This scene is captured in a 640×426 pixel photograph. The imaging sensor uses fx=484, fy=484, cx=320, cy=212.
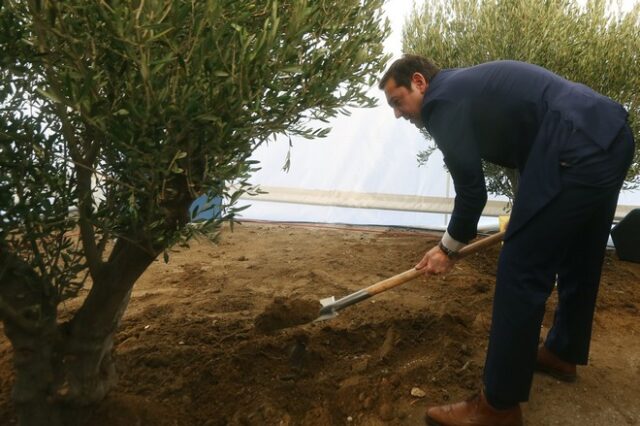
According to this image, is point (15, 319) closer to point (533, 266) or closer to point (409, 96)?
point (409, 96)

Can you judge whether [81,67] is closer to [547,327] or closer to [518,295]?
[518,295]

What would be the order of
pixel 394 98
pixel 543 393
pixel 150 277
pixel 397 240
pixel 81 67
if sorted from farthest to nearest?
pixel 397 240
pixel 150 277
pixel 543 393
pixel 394 98
pixel 81 67

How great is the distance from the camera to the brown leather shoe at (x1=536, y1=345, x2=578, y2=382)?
11.0 ft

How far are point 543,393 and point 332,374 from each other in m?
1.42

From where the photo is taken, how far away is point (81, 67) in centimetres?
170

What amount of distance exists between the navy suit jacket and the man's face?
0.07m

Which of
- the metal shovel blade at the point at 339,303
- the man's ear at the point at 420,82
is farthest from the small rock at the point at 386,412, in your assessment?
the man's ear at the point at 420,82

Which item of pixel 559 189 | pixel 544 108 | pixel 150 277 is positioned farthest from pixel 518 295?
pixel 150 277

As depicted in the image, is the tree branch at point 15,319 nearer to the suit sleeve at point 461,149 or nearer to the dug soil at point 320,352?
the dug soil at point 320,352

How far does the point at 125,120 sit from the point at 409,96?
69.0 inches

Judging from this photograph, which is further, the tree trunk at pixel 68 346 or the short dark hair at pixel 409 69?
the short dark hair at pixel 409 69

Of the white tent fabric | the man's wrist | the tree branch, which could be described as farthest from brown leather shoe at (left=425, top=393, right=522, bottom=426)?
the white tent fabric

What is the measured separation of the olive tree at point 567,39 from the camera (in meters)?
5.01

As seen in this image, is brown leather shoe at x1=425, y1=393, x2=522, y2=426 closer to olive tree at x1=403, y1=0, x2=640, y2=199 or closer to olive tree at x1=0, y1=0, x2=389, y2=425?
olive tree at x1=0, y1=0, x2=389, y2=425
